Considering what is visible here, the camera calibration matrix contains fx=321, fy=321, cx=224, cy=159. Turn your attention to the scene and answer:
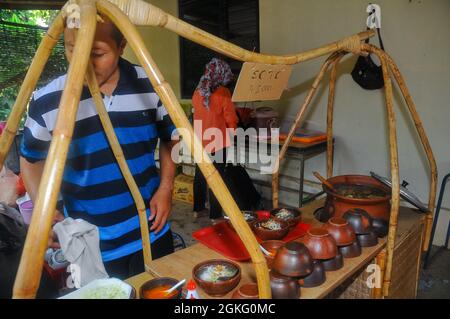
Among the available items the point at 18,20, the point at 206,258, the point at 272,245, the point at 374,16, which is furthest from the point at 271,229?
the point at 18,20

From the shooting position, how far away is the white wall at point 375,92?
317 centimetres

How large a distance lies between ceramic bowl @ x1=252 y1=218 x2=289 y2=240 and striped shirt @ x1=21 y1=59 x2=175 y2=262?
541mm

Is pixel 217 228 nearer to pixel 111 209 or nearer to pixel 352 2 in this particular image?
pixel 111 209

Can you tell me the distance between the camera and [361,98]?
3746mm

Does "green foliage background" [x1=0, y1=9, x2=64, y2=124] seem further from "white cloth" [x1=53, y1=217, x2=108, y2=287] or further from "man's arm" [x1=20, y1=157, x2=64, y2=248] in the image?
"white cloth" [x1=53, y1=217, x2=108, y2=287]

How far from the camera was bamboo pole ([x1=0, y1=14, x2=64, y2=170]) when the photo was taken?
933mm

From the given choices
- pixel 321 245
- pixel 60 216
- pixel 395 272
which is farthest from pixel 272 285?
pixel 60 216

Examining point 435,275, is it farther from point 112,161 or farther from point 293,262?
point 112,161

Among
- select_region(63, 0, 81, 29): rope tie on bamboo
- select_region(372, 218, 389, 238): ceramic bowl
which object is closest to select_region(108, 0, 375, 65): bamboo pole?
select_region(63, 0, 81, 29): rope tie on bamboo

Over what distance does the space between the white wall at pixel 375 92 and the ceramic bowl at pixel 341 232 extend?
8.26ft

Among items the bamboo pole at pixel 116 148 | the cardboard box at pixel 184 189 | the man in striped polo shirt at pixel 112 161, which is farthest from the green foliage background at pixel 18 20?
the bamboo pole at pixel 116 148

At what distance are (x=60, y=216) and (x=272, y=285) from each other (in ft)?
3.80

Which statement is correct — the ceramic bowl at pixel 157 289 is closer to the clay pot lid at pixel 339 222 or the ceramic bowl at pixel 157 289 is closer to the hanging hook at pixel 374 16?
the clay pot lid at pixel 339 222

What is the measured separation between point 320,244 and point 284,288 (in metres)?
0.28
